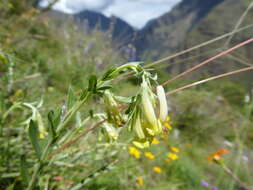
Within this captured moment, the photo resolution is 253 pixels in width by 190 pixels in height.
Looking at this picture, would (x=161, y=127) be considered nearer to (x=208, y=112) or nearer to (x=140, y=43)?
A: (x=140, y=43)

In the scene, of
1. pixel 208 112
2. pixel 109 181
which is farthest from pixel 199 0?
pixel 109 181

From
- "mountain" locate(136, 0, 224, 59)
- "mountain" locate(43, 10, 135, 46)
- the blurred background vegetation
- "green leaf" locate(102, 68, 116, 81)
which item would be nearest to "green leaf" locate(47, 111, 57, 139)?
the blurred background vegetation

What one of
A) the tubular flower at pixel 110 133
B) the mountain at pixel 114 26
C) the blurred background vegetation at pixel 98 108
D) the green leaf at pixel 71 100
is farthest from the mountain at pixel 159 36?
the green leaf at pixel 71 100

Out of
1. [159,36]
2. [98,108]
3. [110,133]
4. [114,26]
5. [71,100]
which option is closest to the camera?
[71,100]

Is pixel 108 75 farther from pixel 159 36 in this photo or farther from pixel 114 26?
pixel 159 36

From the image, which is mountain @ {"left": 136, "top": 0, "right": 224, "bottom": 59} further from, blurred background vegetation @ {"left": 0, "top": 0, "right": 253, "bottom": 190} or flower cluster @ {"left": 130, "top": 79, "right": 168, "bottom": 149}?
flower cluster @ {"left": 130, "top": 79, "right": 168, "bottom": 149}

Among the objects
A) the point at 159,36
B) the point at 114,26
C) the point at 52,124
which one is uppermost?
the point at 114,26

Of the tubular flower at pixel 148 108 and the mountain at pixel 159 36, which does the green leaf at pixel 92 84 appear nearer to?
the tubular flower at pixel 148 108

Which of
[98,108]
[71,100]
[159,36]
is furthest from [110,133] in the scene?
[159,36]
